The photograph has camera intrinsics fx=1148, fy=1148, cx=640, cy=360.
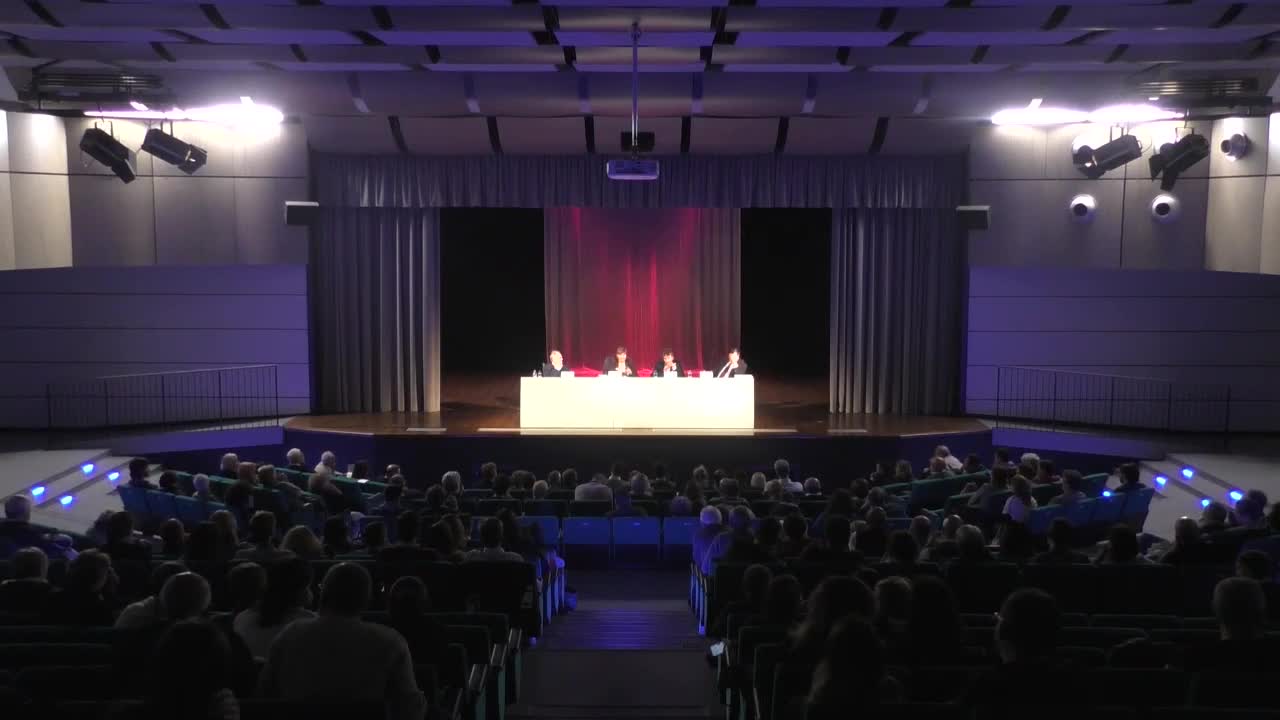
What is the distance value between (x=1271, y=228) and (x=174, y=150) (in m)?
12.8

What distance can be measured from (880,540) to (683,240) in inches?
415

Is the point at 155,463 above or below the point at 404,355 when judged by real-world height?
below

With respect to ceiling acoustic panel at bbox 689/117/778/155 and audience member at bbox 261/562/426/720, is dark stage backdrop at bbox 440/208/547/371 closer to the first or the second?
ceiling acoustic panel at bbox 689/117/778/155

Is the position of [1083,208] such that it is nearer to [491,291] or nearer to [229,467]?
[491,291]

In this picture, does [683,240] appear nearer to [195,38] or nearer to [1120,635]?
[195,38]

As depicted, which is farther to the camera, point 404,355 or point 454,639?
point 404,355

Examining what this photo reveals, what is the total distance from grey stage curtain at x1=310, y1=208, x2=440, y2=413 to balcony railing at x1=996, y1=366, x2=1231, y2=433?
798cm

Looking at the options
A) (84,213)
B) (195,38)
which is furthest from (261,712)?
(84,213)

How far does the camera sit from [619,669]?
5.64 meters

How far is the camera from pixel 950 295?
52.7 feet

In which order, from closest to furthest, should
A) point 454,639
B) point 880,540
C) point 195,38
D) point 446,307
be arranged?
1. point 454,639
2. point 880,540
3. point 195,38
4. point 446,307

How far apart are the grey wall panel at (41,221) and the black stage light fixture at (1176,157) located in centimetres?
1341

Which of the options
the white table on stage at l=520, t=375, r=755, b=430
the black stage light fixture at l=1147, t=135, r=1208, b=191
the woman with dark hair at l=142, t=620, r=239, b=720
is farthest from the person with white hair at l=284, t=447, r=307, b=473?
the black stage light fixture at l=1147, t=135, r=1208, b=191

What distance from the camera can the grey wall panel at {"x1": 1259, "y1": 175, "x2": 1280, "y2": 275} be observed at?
1303 centimetres
